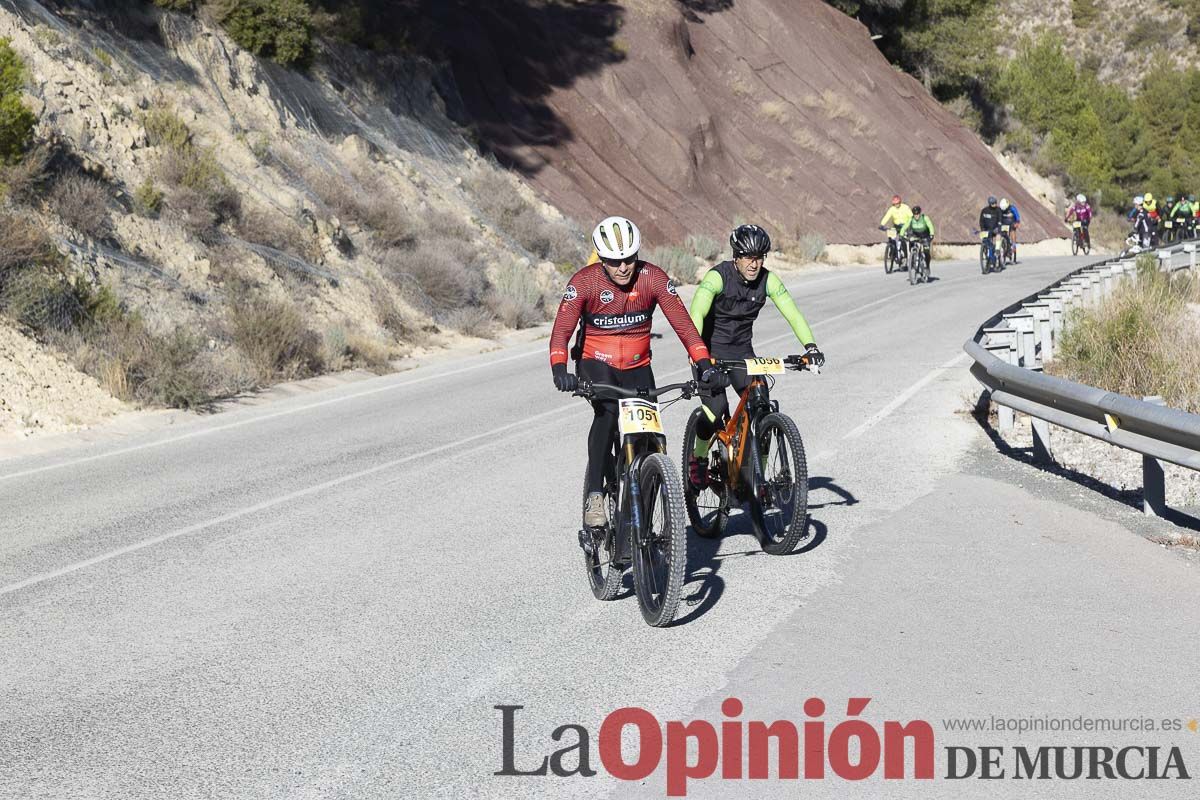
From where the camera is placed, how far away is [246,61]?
27.2 metres

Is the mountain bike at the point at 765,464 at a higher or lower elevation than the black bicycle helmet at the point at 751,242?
lower

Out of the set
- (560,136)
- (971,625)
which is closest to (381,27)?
(560,136)

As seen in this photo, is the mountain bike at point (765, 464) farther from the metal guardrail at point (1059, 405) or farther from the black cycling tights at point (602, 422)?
the metal guardrail at point (1059, 405)

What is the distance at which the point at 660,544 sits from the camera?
6117 millimetres

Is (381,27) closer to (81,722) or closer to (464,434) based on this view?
(464,434)

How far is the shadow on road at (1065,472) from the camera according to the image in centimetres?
805

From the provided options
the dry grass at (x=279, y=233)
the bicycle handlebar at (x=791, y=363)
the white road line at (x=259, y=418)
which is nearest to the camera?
the bicycle handlebar at (x=791, y=363)

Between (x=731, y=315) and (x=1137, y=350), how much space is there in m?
7.16

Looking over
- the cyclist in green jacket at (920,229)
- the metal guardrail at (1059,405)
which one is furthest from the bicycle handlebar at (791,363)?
the cyclist in green jacket at (920,229)

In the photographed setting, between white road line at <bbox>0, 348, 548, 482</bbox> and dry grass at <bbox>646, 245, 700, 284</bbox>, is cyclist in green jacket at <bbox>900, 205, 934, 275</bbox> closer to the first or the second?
dry grass at <bbox>646, 245, 700, 284</bbox>

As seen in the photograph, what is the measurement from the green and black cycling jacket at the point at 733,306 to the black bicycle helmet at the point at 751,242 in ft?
0.79

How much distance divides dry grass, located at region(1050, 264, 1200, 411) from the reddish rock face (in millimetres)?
21418

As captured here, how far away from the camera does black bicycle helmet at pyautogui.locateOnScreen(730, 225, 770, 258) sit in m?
7.59

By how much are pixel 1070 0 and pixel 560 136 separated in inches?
3675
